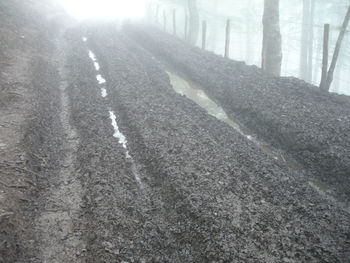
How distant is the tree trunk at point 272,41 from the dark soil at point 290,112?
1321 millimetres

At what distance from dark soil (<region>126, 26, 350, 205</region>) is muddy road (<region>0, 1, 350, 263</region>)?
70 centimetres

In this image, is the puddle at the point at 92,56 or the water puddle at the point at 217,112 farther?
the puddle at the point at 92,56

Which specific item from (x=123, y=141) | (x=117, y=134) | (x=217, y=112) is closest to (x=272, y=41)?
(x=217, y=112)

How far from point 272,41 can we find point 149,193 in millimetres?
11160

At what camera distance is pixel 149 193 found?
6.20 meters

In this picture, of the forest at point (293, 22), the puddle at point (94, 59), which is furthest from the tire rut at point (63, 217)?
the forest at point (293, 22)

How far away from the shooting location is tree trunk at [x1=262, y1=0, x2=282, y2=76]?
14188mm

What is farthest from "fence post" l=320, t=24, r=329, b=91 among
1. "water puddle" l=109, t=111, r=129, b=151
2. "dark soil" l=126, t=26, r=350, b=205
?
"water puddle" l=109, t=111, r=129, b=151

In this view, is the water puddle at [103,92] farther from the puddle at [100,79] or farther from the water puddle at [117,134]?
the water puddle at [117,134]

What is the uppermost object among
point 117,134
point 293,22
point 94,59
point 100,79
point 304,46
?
point 293,22

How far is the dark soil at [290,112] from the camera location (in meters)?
7.21

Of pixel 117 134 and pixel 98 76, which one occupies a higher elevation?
pixel 98 76

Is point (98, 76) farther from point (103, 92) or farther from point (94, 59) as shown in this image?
point (94, 59)

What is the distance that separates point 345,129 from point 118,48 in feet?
42.1
